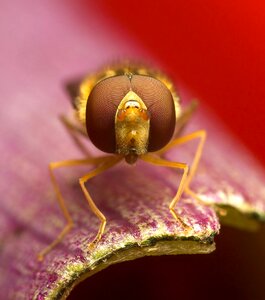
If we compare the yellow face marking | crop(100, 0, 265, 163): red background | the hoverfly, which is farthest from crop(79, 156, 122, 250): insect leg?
crop(100, 0, 265, 163): red background

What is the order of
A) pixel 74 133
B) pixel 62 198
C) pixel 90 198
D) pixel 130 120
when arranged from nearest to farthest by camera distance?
pixel 130 120 → pixel 90 198 → pixel 62 198 → pixel 74 133

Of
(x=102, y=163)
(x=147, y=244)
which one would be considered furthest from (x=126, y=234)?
(x=102, y=163)

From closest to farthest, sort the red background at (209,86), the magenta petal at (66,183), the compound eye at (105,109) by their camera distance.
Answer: the magenta petal at (66,183), the compound eye at (105,109), the red background at (209,86)

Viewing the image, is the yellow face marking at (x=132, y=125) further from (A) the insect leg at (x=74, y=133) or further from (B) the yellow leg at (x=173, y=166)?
(A) the insect leg at (x=74, y=133)

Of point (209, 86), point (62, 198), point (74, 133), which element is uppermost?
point (209, 86)

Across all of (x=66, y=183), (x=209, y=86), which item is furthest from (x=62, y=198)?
(x=209, y=86)

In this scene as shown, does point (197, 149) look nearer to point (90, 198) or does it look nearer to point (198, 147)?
point (198, 147)

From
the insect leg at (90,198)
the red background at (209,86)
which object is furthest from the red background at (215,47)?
the insect leg at (90,198)
